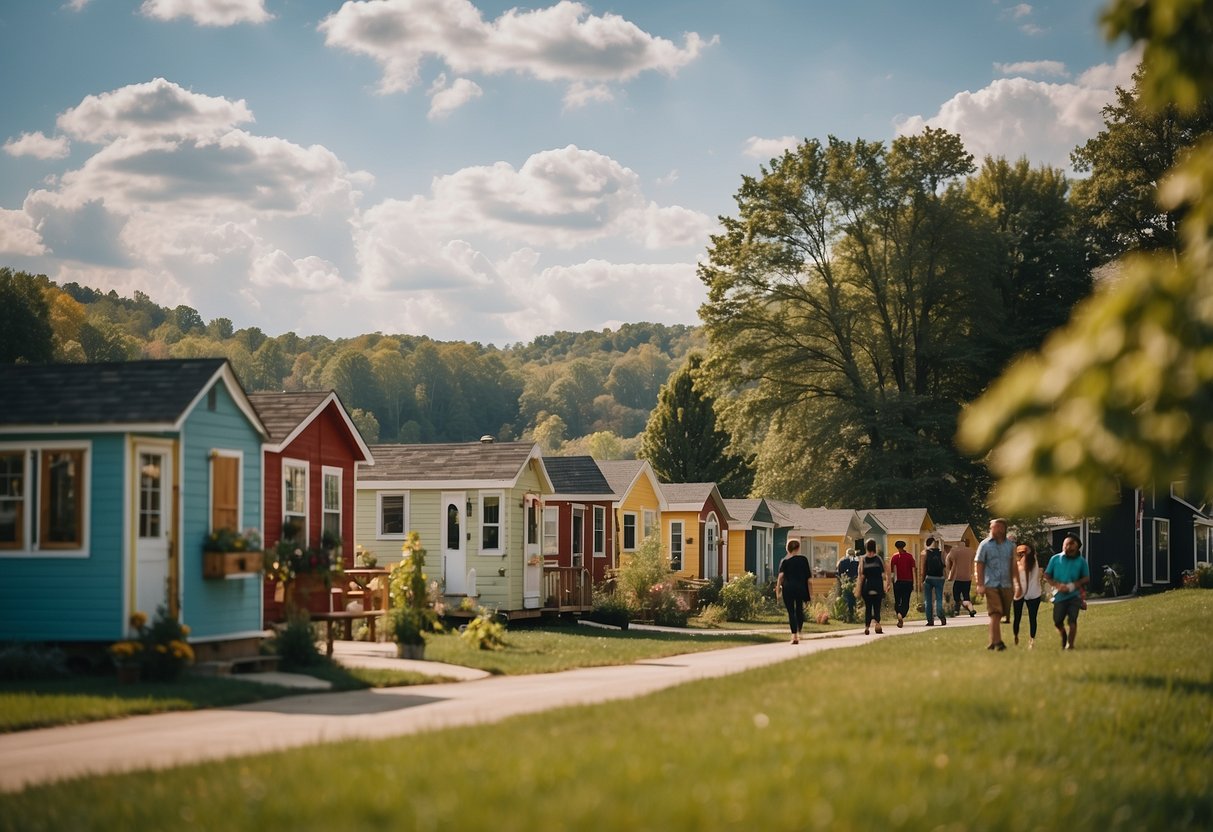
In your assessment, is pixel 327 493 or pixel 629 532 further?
pixel 629 532

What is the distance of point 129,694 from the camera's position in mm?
15891

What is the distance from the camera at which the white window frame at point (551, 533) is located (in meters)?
37.2

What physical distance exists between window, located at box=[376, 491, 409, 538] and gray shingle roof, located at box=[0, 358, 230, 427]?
12.7m

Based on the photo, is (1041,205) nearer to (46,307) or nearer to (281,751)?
(46,307)

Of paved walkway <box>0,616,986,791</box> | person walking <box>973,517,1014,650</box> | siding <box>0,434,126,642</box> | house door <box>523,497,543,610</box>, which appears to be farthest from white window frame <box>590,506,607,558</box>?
siding <box>0,434,126,642</box>

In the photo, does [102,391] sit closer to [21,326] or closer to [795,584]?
[795,584]

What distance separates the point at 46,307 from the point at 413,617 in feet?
180

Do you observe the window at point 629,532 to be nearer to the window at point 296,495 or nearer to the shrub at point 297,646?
the window at point 296,495

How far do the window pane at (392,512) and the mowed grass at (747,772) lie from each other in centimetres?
1941

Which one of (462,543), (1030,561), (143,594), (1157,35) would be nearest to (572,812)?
(1157,35)

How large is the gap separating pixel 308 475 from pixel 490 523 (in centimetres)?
816

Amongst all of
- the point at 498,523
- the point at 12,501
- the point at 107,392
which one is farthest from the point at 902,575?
the point at 12,501

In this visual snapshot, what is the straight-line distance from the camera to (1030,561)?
76.1 ft

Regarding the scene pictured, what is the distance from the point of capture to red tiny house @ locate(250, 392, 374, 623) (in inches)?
942
